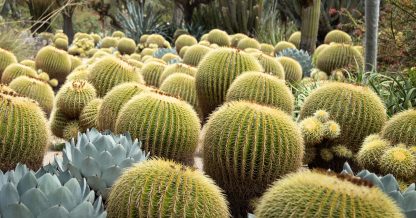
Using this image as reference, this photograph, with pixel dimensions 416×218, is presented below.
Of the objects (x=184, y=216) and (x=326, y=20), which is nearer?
(x=184, y=216)

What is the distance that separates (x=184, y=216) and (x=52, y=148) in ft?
9.19

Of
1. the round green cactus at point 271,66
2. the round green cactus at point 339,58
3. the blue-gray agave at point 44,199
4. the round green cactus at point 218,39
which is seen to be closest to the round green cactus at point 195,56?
the round green cactus at point 339,58

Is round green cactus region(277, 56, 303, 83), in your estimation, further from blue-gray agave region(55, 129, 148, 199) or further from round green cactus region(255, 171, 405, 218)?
round green cactus region(255, 171, 405, 218)

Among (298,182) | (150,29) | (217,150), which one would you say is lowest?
(150,29)

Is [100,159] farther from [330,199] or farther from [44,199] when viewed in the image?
[330,199]

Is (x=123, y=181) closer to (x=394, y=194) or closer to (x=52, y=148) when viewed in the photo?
(x=394, y=194)

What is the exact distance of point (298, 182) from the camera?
81.7 inches

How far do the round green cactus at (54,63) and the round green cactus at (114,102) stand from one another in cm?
392

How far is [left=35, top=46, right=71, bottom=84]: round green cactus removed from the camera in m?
7.72

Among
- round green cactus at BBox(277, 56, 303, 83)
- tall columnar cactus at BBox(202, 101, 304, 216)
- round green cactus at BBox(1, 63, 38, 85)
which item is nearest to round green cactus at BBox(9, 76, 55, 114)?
round green cactus at BBox(1, 63, 38, 85)

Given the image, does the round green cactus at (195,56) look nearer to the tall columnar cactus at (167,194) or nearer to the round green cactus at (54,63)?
the round green cactus at (54,63)

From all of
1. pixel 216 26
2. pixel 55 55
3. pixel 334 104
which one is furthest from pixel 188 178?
pixel 216 26

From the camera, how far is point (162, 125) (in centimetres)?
341

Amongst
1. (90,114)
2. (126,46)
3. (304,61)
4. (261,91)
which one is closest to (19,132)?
(90,114)
